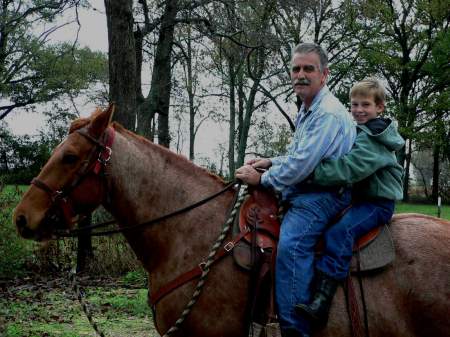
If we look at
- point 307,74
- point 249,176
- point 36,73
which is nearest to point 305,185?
point 249,176

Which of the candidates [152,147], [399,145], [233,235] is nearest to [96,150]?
[152,147]

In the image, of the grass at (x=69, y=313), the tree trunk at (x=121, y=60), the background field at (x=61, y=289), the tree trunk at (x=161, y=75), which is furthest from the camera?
the tree trunk at (x=161, y=75)

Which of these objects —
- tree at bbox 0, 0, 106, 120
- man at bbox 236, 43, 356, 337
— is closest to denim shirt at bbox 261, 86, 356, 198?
man at bbox 236, 43, 356, 337

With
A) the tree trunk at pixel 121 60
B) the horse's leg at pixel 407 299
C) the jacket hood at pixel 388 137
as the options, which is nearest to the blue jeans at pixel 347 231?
the horse's leg at pixel 407 299

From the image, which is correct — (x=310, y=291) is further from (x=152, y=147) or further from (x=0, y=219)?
(x=0, y=219)

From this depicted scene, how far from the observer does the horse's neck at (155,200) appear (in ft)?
11.8

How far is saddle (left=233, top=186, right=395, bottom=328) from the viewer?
339 centimetres

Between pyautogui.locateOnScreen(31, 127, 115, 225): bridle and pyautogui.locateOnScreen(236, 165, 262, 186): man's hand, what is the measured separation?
91 cm

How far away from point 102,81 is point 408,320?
35.3 metres

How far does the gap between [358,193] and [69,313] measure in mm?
5478

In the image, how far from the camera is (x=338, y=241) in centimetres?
339

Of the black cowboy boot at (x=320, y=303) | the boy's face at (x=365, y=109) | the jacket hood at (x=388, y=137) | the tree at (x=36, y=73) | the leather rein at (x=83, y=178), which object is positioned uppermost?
the tree at (x=36, y=73)

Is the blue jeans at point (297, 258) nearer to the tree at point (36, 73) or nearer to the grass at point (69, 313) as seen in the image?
the grass at point (69, 313)

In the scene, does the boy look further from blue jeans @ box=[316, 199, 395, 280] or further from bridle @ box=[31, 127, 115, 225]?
bridle @ box=[31, 127, 115, 225]
